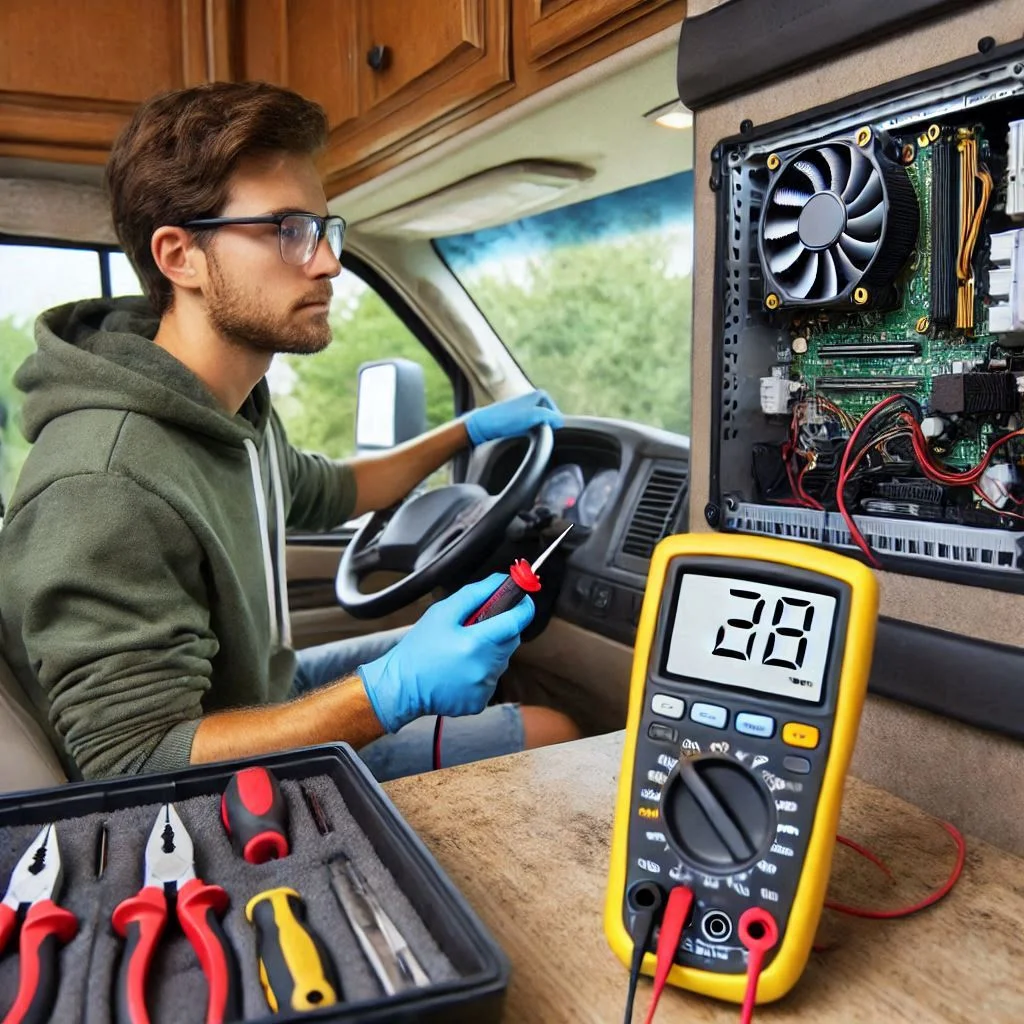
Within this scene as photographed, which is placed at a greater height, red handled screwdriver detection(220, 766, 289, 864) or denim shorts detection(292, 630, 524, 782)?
red handled screwdriver detection(220, 766, 289, 864)

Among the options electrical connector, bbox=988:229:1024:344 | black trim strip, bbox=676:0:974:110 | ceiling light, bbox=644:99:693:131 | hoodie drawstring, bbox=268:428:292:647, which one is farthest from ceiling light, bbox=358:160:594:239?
electrical connector, bbox=988:229:1024:344

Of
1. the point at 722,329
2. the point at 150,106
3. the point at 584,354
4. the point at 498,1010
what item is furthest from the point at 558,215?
the point at 498,1010

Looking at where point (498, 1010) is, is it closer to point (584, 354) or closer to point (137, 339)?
point (137, 339)

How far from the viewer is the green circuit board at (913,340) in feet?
2.51

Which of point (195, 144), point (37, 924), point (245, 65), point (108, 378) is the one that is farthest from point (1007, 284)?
point (245, 65)

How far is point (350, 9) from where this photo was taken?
1.70m

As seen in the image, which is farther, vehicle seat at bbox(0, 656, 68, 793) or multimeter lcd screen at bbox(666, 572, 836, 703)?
vehicle seat at bbox(0, 656, 68, 793)

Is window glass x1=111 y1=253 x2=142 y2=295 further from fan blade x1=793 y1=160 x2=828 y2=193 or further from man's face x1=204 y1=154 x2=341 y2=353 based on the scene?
fan blade x1=793 y1=160 x2=828 y2=193

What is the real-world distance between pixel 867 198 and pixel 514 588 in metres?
0.48

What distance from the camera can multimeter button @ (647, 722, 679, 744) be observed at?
23.1 inches

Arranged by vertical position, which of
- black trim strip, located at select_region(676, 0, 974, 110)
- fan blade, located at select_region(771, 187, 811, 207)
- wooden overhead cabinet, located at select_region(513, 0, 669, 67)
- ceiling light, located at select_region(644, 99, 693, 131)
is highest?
wooden overhead cabinet, located at select_region(513, 0, 669, 67)

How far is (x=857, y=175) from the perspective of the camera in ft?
2.57

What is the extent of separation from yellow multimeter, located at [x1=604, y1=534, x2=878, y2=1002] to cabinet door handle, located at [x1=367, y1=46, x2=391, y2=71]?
4.30 ft

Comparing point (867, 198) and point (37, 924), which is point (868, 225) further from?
point (37, 924)
